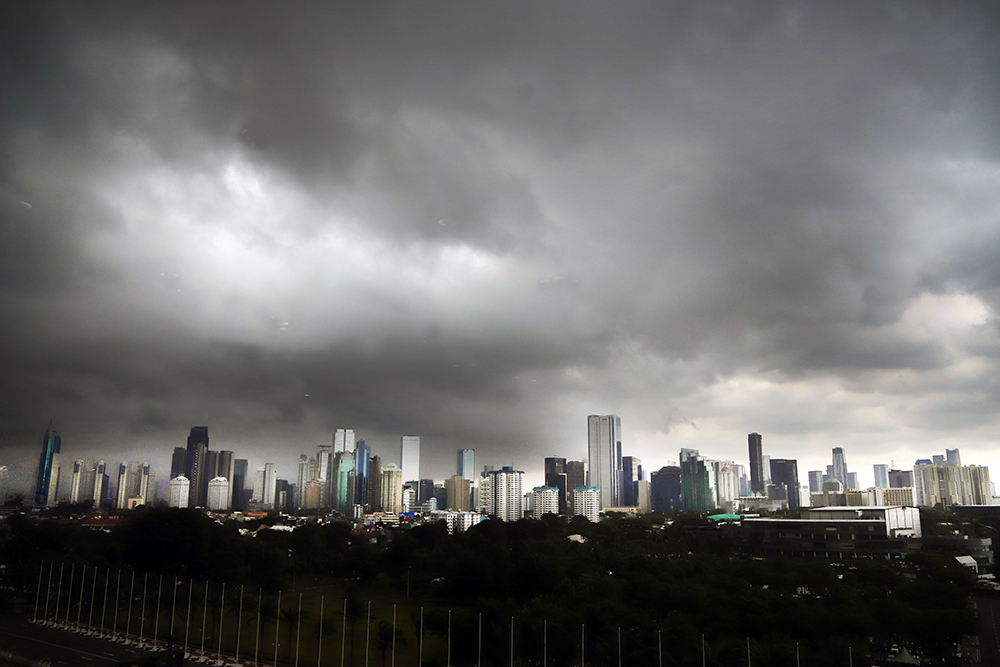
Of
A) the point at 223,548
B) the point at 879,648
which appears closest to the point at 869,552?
the point at 879,648

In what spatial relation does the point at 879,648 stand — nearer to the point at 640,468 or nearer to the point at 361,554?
the point at 361,554

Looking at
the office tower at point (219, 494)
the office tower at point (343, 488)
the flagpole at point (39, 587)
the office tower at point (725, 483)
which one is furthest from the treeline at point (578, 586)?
the office tower at point (725, 483)

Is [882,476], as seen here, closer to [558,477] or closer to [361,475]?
[558,477]

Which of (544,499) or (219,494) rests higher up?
(219,494)

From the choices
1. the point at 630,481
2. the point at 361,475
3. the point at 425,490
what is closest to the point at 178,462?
the point at 361,475

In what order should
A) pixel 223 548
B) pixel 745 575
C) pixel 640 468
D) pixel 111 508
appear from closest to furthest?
pixel 745 575 → pixel 223 548 → pixel 111 508 → pixel 640 468
